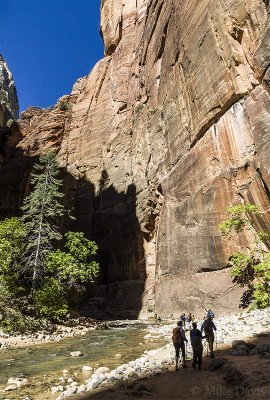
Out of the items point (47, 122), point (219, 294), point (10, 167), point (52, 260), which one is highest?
point (47, 122)

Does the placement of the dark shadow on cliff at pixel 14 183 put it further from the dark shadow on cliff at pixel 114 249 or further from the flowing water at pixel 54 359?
the flowing water at pixel 54 359

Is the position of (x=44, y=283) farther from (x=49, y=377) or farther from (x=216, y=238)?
(x=216, y=238)

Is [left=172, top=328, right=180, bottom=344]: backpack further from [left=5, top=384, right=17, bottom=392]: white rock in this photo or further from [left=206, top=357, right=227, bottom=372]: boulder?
[left=5, top=384, right=17, bottom=392]: white rock

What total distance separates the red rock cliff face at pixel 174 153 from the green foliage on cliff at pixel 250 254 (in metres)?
0.83

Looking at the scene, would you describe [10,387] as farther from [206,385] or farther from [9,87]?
[9,87]

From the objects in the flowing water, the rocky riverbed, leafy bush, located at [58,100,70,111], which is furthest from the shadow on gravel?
leafy bush, located at [58,100,70,111]

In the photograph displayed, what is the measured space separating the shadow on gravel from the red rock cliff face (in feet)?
41.2

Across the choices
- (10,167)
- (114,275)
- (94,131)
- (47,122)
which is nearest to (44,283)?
(114,275)

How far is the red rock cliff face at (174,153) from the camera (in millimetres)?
19734

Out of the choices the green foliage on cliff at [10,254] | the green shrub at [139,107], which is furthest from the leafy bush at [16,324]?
the green shrub at [139,107]

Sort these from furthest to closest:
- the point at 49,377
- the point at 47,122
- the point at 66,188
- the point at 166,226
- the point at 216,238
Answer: the point at 47,122
the point at 66,188
the point at 166,226
the point at 216,238
the point at 49,377

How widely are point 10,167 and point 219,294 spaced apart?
45.4m

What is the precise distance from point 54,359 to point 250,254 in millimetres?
13786

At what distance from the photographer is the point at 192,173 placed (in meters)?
24.6
